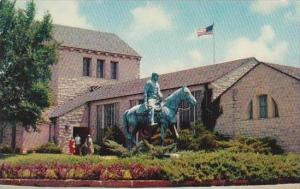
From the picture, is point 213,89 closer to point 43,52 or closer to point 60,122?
point 43,52

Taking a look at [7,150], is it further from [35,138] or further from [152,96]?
[152,96]

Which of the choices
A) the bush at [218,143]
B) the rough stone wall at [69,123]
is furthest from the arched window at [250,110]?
the rough stone wall at [69,123]

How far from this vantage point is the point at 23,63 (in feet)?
132

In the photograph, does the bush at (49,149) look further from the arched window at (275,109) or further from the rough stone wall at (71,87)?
the arched window at (275,109)

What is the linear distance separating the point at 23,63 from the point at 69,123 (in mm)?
11092

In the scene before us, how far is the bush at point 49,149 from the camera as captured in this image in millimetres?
45938

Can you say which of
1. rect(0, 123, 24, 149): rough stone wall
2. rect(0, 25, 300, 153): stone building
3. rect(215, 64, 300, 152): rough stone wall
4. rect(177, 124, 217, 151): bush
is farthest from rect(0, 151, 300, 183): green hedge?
rect(0, 123, 24, 149): rough stone wall

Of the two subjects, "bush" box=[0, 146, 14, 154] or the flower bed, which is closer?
the flower bed

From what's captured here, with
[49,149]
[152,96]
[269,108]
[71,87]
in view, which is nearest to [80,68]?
[71,87]

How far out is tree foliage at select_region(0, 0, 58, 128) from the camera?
132 feet

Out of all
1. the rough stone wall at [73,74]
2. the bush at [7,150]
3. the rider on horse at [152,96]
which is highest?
the rough stone wall at [73,74]

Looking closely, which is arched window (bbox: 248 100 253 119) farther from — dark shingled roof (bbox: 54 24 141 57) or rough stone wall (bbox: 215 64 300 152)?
dark shingled roof (bbox: 54 24 141 57)

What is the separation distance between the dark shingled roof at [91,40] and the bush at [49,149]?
1163 cm

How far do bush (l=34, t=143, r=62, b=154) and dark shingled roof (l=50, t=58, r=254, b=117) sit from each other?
419 centimetres
